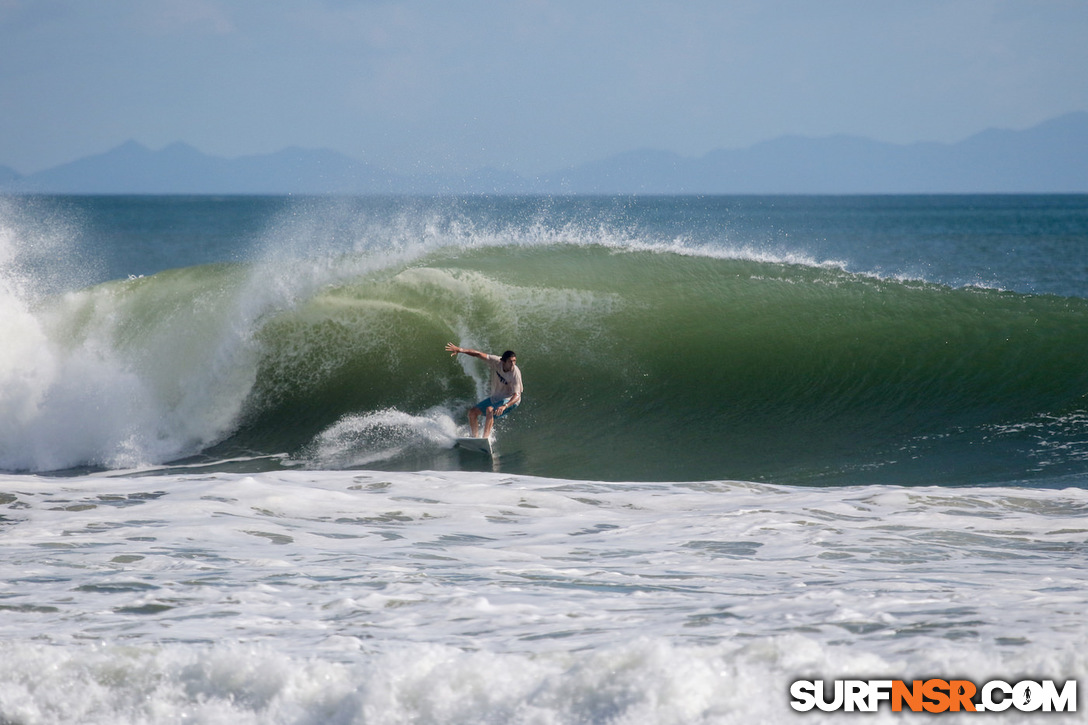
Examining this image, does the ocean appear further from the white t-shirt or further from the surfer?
the white t-shirt

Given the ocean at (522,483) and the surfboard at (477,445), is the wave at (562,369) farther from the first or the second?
the surfboard at (477,445)

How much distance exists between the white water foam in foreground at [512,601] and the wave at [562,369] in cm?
192

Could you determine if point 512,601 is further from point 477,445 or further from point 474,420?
point 474,420

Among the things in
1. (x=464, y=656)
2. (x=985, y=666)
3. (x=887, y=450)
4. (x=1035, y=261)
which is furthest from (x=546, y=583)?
(x=1035, y=261)

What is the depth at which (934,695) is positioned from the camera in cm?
301

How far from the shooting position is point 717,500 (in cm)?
696

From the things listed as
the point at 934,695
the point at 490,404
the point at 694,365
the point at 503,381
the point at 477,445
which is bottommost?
the point at 477,445

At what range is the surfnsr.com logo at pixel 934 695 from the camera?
9.69ft

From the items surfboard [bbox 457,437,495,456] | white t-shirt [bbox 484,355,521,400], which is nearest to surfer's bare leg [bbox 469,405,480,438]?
surfboard [bbox 457,437,495,456]

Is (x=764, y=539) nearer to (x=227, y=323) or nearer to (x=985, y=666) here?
(x=985, y=666)

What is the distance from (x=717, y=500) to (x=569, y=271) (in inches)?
275

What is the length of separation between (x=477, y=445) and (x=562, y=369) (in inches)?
96.1

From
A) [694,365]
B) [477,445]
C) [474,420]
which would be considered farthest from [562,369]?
[477,445]

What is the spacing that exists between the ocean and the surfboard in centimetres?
25
